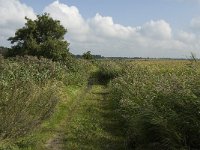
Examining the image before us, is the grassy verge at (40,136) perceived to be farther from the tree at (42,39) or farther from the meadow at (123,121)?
the tree at (42,39)

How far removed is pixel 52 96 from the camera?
1567 cm

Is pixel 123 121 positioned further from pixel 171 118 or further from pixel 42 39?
pixel 42 39

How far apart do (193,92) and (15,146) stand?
487 centimetres

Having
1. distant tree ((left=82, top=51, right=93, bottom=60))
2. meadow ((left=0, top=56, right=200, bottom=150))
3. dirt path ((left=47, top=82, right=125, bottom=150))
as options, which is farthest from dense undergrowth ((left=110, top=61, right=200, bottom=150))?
distant tree ((left=82, top=51, right=93, bottom=60))

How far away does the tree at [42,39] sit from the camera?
142ft

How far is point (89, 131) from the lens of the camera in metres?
15.6

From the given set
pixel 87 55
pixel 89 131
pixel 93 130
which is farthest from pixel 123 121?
pixel 87 55

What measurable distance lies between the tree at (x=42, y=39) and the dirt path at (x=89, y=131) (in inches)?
865

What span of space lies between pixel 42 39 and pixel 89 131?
31.0 metres

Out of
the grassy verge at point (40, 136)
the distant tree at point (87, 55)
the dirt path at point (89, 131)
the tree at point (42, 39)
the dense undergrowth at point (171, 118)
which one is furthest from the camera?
the distant tree at point (87, 55)

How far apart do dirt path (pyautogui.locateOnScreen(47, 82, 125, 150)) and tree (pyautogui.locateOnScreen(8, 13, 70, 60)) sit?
22.0 metres

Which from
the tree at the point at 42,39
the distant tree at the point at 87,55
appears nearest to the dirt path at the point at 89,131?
the tree at the point at 42,39

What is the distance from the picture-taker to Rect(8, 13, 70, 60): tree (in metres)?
43.4

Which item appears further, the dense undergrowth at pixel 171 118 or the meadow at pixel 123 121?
the meadow at pixel 123 121
